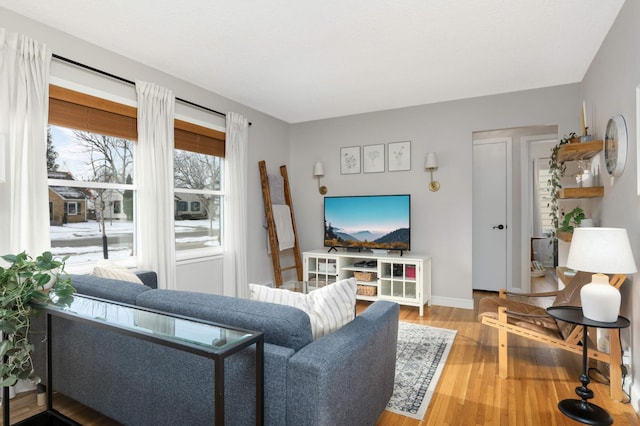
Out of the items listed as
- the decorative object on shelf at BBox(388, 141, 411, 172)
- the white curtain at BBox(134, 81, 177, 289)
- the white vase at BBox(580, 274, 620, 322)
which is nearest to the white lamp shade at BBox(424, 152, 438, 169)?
the decorative object on shelf at BBox(388, 141, 411, 172)

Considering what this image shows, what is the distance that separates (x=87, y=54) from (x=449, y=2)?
2.73 m

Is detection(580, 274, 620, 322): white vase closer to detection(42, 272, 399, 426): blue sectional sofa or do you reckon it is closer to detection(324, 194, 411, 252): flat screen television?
detection(42, 272, 399, 426): blue sectional sofa

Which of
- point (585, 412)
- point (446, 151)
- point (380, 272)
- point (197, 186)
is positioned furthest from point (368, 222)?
point (585, 412)

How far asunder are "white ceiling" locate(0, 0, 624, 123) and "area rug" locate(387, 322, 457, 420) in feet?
8.21

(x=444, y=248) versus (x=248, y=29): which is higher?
(x=248, y=29)

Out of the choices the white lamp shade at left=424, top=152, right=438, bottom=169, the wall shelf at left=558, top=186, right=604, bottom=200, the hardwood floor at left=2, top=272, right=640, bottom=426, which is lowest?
the hardwood floor at left=2, top=272, right=640, bottom=426

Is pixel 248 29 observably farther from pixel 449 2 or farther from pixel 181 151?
pixel 181 151

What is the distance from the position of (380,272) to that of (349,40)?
101 inches

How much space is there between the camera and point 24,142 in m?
2.38

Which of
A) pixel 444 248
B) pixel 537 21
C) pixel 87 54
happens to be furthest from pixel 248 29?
pixel 444 248

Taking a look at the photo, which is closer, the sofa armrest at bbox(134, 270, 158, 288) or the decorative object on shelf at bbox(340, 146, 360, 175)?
the sofa armrest at bbox(134, 270, 158, 288)

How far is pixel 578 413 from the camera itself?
2051mm

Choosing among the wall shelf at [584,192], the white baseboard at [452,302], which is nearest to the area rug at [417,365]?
the white baseboard at [452,302]

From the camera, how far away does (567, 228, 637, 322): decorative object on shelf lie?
1955 mm
